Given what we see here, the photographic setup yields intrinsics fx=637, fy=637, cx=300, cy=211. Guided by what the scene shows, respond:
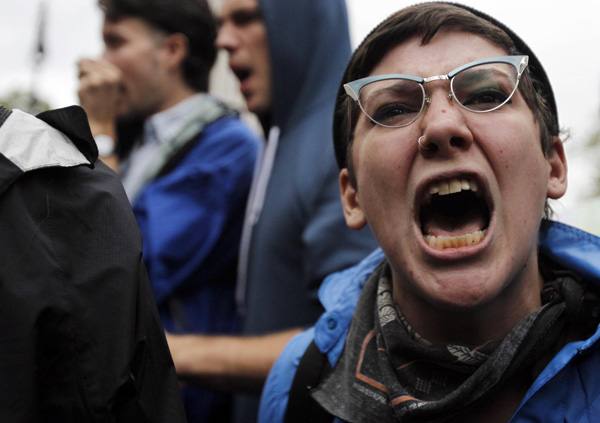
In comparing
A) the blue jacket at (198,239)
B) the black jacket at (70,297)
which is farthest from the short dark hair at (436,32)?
the blue jacket at (198,239)

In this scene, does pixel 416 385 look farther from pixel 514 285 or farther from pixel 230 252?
pixel 230 252

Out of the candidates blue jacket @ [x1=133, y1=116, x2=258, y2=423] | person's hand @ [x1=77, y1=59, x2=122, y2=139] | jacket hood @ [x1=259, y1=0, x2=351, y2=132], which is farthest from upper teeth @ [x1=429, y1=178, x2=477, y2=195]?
person's hand @ [x1=77, y1=59, x2=122, y2=139]

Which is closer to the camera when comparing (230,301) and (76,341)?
(76,341)

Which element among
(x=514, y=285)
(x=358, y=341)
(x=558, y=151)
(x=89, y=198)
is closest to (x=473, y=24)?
(x=558, y=151)

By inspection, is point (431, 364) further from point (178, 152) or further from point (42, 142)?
point (178, 152)

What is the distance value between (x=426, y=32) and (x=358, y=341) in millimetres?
949

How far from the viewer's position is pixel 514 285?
1.79 metres

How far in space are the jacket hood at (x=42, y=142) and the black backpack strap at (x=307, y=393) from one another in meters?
0.94

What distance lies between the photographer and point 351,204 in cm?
218

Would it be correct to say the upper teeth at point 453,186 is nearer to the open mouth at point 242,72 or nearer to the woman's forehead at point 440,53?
the woman's forehead at point 440,53

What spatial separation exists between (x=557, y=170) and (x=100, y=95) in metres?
2.52

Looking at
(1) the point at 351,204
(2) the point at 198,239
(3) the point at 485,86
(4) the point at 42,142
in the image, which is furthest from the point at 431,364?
(2) the point at 198,239

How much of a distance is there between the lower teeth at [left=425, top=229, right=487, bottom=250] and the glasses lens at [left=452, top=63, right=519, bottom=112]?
1.12 feet

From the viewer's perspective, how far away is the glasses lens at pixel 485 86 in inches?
68.7
